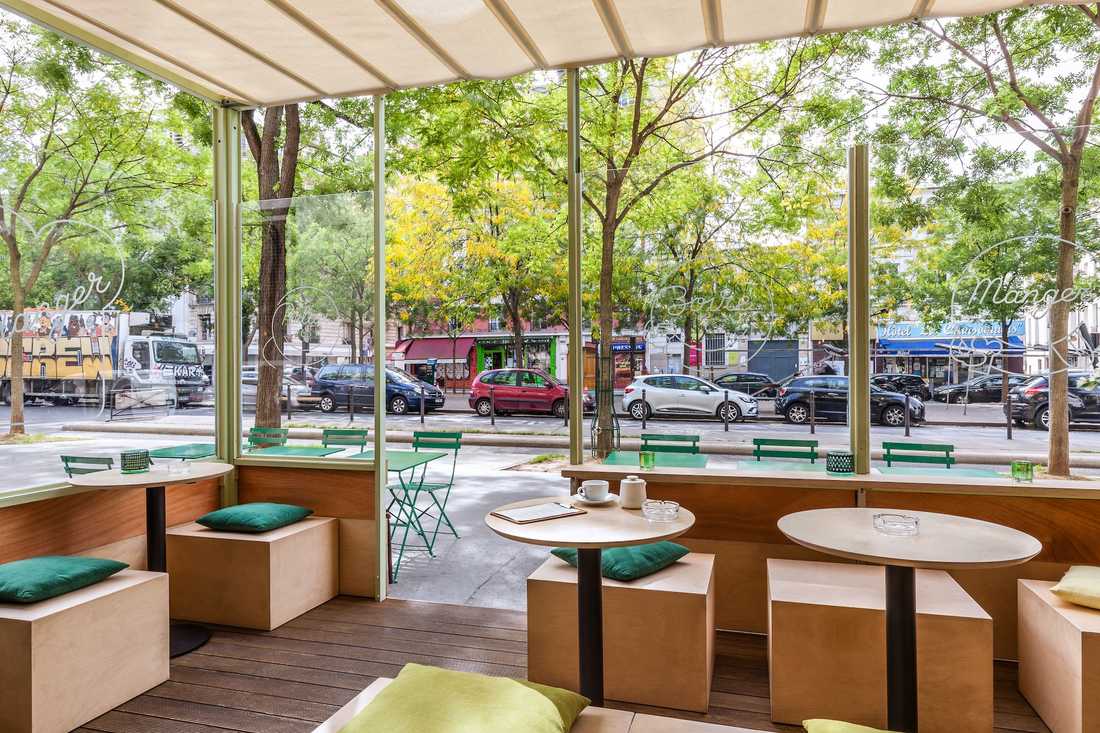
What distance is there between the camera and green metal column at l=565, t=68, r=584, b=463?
3703 millimetres

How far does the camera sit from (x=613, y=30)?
3205mm

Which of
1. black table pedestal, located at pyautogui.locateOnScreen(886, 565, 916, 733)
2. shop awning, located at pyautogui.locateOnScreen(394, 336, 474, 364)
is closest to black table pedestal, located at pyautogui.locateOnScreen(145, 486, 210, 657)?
shop awning, located at pyautogui.locateOnScreen(394, 336, 474, 364)

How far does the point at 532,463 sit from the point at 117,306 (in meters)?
6.41

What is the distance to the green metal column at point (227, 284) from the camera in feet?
14.1

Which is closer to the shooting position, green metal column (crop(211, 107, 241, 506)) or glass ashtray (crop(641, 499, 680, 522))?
glass ashtray (crop(641, 499, 680, 522))

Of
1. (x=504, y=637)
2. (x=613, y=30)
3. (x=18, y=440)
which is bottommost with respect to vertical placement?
(x=504, y=637)

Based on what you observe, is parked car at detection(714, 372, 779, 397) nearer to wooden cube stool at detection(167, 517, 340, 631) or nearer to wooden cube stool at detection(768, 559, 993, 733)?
wooden cube stool at detection(768, 559, 993, 733)

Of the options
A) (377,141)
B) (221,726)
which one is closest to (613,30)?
(377,141)

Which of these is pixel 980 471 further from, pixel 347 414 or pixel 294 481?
pixel 294 481

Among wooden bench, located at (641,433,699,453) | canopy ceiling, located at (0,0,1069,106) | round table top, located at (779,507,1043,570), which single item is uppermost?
canopy ceiling, located at (0,0,1069,106)

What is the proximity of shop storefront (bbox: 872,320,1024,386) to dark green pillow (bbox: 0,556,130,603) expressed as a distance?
3848 millimetres

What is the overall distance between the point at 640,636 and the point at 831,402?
1.67m

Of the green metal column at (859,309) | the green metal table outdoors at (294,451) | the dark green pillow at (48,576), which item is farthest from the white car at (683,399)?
the dark green pillow at (48,576)

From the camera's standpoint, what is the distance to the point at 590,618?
7.36 feet
